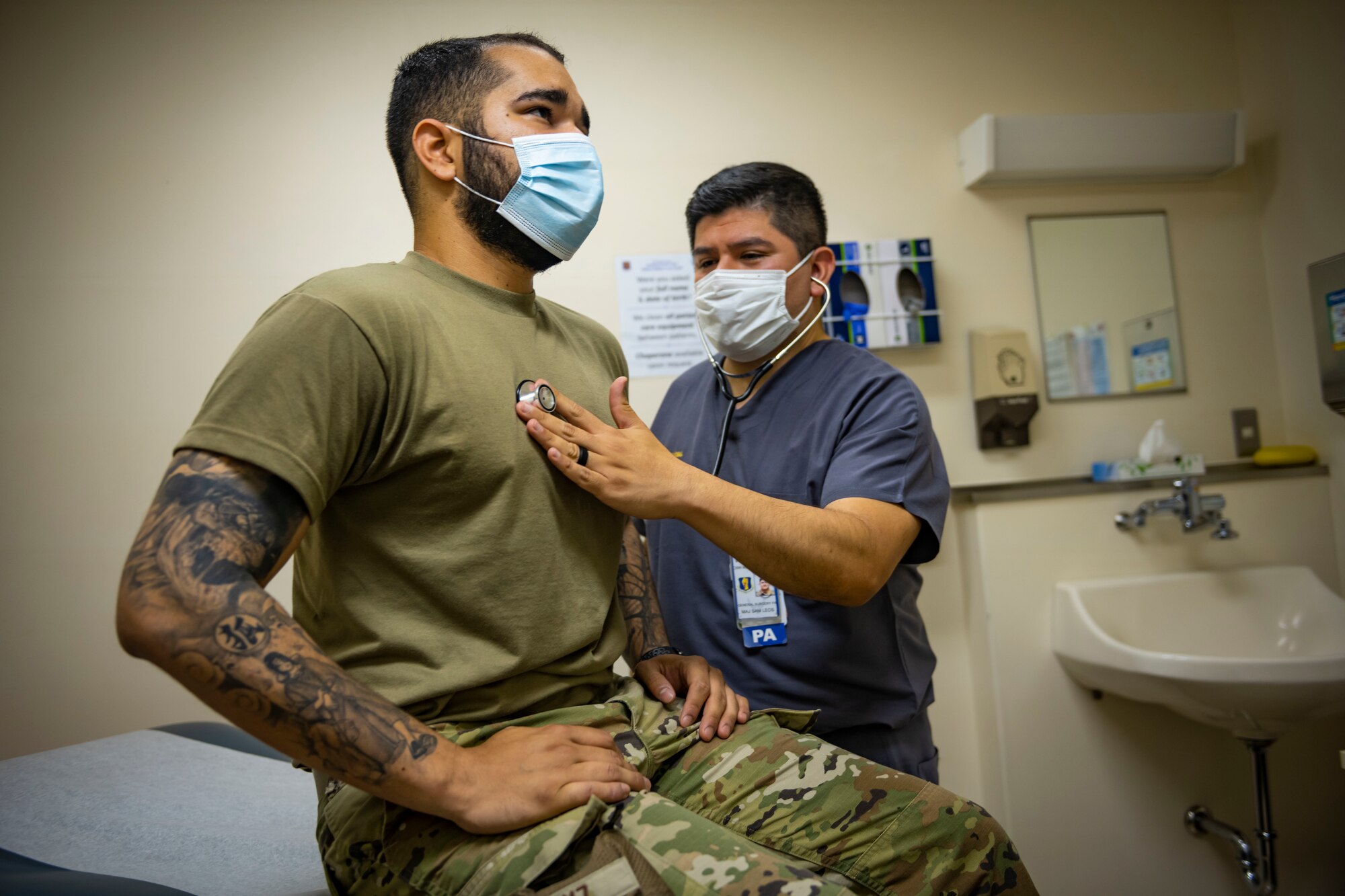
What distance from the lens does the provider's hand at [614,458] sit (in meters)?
0.98

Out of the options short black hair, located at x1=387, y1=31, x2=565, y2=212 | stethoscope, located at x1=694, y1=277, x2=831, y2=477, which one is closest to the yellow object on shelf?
stethoscope, located at x1=694, y1=277, x2=831, y2=477

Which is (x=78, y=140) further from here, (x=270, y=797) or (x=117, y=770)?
(x=270, y=797)

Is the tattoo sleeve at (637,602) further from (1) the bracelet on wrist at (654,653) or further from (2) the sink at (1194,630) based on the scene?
(2) the sink at (1194,630)

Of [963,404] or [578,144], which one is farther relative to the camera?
[963,404]

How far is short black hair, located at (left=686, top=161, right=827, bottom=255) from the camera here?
1.63 metres

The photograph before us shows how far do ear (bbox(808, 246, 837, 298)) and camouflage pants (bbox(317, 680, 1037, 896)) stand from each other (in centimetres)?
91

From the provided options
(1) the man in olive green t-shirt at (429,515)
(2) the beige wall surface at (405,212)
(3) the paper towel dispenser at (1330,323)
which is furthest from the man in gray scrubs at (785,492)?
(3) the paper towel dispenser at (1330,323)

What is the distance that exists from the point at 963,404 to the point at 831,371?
2.69 ft

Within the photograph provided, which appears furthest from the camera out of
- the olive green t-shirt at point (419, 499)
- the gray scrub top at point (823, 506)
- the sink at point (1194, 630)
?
the sink at point (1194, 630)

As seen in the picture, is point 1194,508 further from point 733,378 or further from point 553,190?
point 553,190

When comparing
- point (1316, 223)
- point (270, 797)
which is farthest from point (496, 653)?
point (1316, 223)

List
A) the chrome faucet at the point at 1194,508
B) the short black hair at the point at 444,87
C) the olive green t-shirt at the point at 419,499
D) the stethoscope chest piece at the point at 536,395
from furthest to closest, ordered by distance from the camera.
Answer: the chrome faucet at the point at 1194,508
the short black hair at the point at 444,87
the stethoscope chest piece at the point at 536,395
the olive green t-shirt at the point at 419,499

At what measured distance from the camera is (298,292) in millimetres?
851

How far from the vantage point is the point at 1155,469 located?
2164mm
